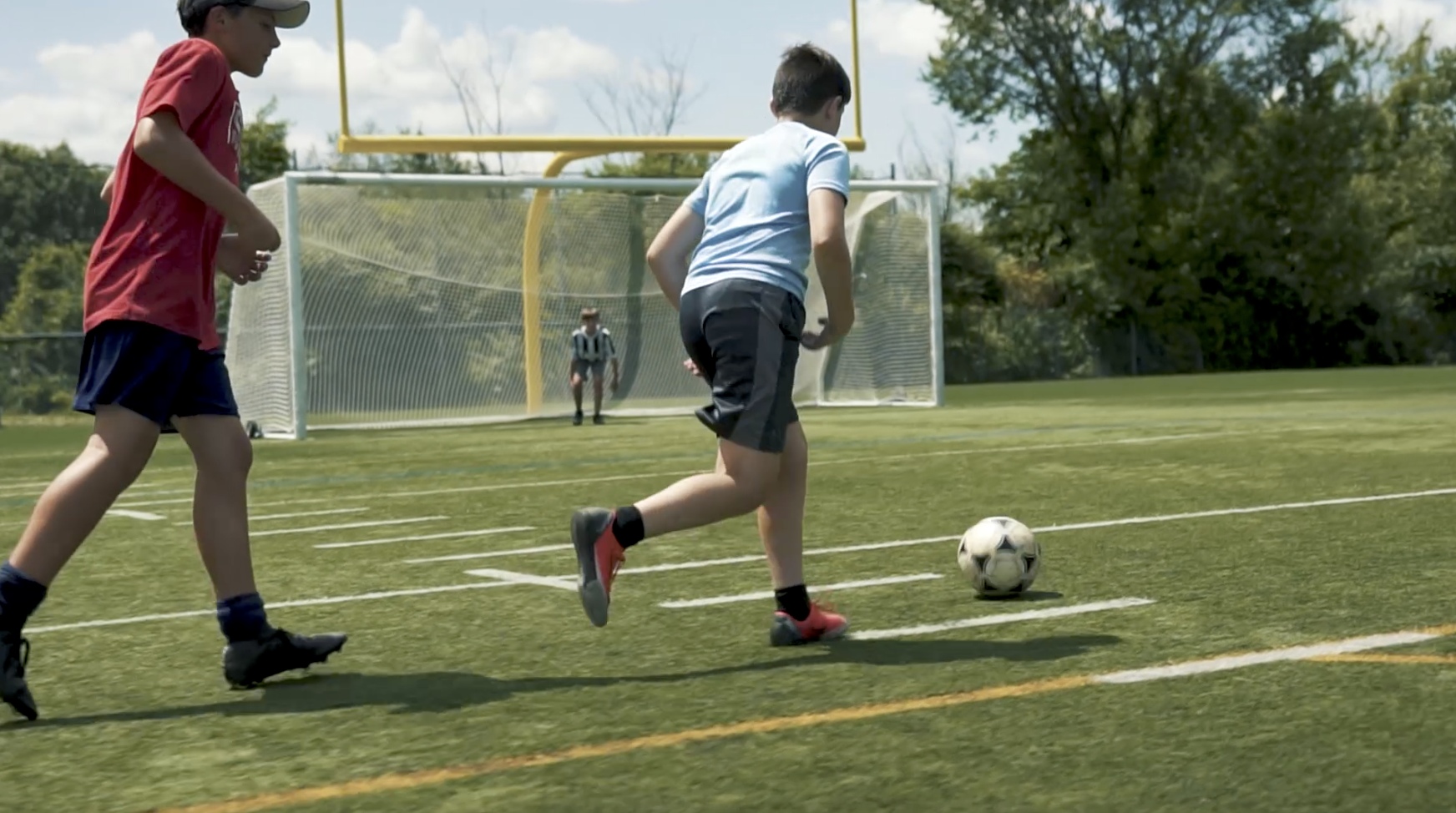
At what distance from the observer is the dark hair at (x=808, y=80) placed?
217 inches

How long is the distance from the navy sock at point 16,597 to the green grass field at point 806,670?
9.8 inches

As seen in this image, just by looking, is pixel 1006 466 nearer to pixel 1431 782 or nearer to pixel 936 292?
pixel 1431 782

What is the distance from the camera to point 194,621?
20.9 ft

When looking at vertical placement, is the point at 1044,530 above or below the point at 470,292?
below

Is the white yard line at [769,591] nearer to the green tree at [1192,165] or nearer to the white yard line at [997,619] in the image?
the white yard line at [997,619]

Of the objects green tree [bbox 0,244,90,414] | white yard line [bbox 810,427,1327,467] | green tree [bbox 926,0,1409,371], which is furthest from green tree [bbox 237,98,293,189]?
white yard line [bbox 810,427,1327,467]

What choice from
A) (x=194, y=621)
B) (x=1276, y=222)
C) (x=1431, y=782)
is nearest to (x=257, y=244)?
(x=194, y=621)

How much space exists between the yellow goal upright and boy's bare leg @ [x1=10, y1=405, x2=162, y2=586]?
1844 centimetres

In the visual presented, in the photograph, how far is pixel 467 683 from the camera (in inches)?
195

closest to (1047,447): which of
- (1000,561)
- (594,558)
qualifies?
(1000,561)

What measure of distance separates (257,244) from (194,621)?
1.89 m

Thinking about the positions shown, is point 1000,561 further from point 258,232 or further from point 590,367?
point 590,367

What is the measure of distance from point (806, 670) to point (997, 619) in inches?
41.2

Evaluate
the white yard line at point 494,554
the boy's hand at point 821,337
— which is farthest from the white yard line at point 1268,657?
the white yard line at point 494,554
